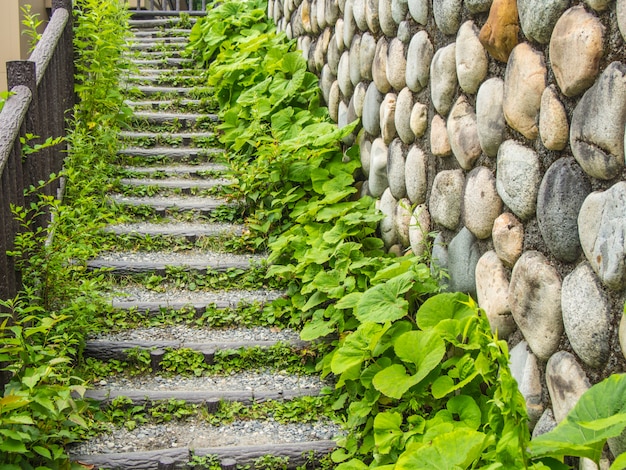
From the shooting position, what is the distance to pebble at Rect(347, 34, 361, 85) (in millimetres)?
4012

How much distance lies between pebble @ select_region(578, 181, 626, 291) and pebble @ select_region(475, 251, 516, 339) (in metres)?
0.49

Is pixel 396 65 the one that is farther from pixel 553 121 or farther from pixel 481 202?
pixel 553 121

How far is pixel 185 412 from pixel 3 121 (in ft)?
4.91

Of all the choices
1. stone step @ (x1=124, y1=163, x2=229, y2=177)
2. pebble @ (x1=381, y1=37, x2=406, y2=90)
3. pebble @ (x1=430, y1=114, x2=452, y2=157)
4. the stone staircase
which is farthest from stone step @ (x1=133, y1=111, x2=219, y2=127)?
pebble @ (x1=430, y1=114, x2=452, y2=157)

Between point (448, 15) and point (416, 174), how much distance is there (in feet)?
2.24

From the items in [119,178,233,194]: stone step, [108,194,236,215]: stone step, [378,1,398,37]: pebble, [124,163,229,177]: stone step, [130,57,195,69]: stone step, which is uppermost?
[378,1,398,37]: pebble

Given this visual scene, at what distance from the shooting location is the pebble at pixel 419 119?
10.2 feet

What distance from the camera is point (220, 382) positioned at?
342 centimetres

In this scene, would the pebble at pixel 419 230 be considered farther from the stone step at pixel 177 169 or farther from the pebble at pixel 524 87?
the stone step at pixel 177 169

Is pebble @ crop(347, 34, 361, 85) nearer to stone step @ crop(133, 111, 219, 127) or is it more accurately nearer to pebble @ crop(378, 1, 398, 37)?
pebble @ crop(378, 1, 398, 37)

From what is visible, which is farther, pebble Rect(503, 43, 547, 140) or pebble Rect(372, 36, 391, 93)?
pebble Rect(372, 36, 391, 93)

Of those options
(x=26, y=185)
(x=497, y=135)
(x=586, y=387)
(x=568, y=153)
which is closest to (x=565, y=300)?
(x=586, y=387)

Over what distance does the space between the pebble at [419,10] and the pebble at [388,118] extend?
45cm

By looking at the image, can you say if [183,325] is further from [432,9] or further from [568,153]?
[568,153]
